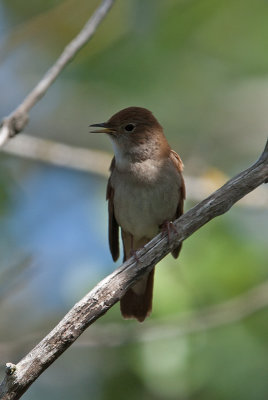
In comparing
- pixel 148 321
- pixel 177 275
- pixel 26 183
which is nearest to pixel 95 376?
pixel 148 321

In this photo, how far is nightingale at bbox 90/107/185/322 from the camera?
567cm

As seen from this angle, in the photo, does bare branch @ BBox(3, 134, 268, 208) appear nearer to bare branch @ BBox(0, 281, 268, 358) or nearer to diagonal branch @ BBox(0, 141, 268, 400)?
bare branch @ BBox(0, 281, 268, 358)

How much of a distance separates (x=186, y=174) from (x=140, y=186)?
2.02 meters

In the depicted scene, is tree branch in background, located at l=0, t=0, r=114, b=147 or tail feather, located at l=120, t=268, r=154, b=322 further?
tail feather, located at l=120, t=268, r=154, b=322

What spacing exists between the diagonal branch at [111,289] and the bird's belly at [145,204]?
54.6 inches

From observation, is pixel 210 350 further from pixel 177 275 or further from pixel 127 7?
pixel 127 7

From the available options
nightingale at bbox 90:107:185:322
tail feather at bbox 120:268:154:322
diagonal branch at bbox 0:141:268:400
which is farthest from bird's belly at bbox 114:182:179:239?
diagonal branch at bbox 0:141:268:400

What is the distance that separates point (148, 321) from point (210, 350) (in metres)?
0.66

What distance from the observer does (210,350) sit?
593 cm

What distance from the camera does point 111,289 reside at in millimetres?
3953

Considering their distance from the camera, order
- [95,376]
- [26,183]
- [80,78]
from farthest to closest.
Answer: [26,183] < [80,78] < [95,376]

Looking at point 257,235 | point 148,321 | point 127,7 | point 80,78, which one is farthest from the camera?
point 80,78

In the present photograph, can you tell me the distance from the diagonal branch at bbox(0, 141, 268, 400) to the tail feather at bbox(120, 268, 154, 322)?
164cm

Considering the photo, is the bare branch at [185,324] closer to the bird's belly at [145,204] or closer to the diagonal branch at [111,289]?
the bird's belly at [145,204]
